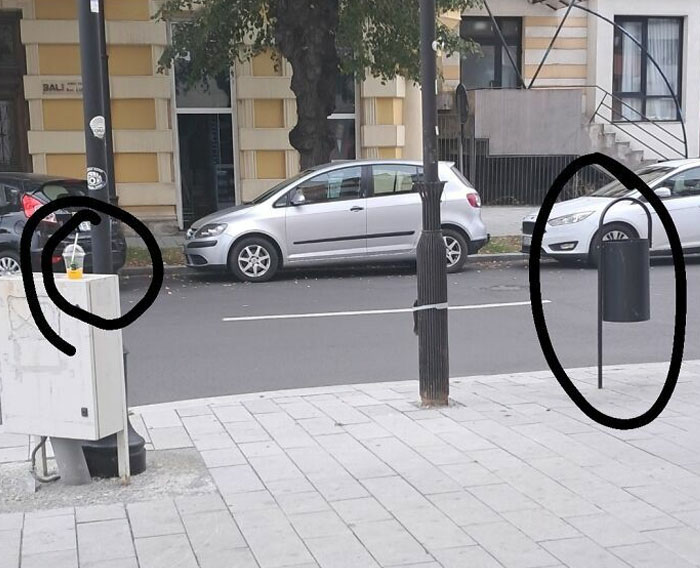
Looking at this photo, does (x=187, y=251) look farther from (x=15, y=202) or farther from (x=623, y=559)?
(x=623, y=559)

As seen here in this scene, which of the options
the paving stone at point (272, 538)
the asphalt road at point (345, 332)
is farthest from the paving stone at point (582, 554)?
the asphalt road at point (345, 332)

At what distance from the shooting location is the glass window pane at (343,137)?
19953 millimetres

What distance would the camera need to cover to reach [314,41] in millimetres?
15305

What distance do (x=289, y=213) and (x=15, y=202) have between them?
146 inches

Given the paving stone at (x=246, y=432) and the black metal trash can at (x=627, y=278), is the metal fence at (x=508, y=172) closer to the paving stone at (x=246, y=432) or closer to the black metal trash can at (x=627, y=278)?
the black metal trash can at (x=627, y=278)

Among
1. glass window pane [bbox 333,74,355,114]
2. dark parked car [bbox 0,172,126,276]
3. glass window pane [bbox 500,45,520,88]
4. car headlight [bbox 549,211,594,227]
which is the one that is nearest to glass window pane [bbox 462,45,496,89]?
glass window pane [bbox 500,45,520,88]

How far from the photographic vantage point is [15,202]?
12367mm

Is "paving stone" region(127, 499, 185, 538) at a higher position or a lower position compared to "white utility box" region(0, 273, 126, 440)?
lower

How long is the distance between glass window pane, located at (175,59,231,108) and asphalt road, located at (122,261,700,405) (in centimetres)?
641

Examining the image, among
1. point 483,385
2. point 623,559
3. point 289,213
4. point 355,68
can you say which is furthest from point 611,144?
point 623,559

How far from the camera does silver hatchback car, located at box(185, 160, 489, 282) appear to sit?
13.5 metres

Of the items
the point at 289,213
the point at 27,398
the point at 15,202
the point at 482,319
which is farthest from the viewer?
the point at 289,213

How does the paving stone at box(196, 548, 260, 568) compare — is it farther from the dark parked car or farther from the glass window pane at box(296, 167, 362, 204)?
the glass window pane at box(296, 167, 362, 204)

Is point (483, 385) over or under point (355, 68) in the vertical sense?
under
